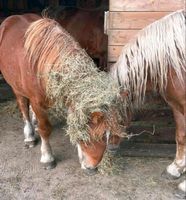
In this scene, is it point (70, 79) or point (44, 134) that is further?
point (44, 134)

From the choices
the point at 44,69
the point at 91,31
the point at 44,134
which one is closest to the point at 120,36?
the point at 44,69

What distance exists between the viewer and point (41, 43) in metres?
3.37

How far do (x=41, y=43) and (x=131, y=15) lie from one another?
2.92 ft

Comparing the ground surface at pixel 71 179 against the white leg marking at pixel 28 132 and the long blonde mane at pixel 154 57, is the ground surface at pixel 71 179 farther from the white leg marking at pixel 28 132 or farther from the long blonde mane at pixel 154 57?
the long blonde mane at pixel 154 57

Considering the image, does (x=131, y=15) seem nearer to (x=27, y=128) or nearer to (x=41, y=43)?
(x=41, y=43)

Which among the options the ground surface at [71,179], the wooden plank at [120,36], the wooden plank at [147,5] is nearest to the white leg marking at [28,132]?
the ground surface at [71,179]

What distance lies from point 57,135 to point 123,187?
133 cm

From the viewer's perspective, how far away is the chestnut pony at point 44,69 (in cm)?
302

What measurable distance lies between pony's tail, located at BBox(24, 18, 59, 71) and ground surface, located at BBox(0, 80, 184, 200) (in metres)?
1.05

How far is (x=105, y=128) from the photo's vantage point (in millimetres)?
3012

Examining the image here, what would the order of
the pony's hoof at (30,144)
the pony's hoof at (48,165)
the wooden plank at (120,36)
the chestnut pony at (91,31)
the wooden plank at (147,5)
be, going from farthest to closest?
1. the chestnut pony at (91,31)
2. the pony's hoof at (30,144)
3. the pony's hoof at (48,165)
4. the wooden plank at (120,36)
5. the wooden plank at (147,5)

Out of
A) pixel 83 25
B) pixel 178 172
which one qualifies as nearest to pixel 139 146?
pixel 178 172

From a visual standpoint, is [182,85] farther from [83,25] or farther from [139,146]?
[83,25]

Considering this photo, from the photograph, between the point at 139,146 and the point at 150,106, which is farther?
the point at 150,106
